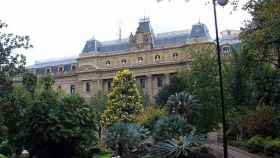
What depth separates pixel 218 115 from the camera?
32.8 m

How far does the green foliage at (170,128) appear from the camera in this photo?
2736 centimetres

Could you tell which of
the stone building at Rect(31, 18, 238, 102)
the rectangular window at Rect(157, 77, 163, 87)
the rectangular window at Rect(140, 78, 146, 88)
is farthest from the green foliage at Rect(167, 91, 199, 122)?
the rectangular window at Rect(140, 78, 146, 88)

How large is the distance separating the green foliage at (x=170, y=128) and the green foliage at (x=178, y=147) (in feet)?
3.14

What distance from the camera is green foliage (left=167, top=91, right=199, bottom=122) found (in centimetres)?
3170

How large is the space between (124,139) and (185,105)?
542 centimetres

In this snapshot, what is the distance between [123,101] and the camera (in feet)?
164

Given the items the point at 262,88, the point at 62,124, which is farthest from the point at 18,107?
the point at 262,88

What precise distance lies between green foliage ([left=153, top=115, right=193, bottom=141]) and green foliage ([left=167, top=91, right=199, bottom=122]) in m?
3.79

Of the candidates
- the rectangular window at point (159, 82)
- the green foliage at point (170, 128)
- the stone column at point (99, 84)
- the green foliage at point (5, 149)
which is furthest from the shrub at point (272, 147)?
the stone column at point (99, 84)

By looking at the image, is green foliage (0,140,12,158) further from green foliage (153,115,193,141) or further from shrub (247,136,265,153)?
shrub (247,136,265,153)

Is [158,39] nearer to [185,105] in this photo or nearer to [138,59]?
[138,59]

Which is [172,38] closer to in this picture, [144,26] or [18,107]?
[144,26]

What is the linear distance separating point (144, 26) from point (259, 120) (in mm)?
48972

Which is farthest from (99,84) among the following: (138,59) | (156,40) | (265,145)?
(265,145)
